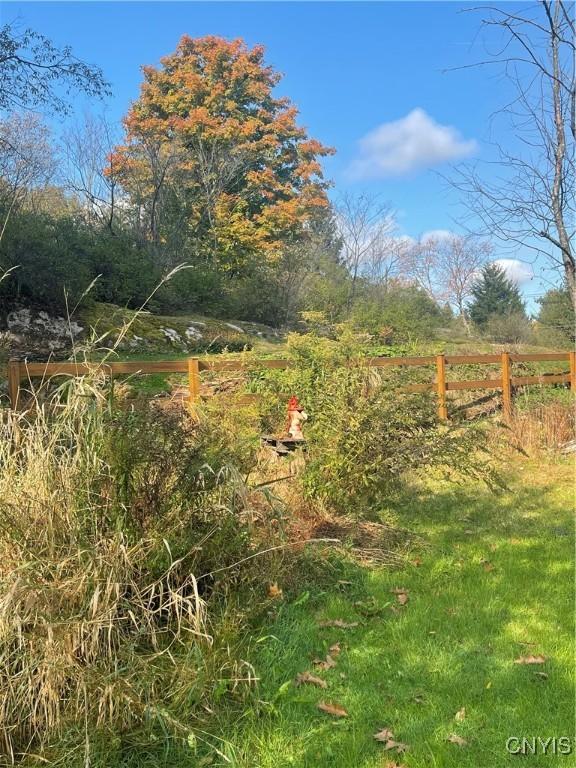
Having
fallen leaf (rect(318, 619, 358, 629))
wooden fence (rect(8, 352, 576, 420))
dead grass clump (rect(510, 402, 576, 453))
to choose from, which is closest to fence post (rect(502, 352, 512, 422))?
wooden fence (rect(8, 352, 576, 420))

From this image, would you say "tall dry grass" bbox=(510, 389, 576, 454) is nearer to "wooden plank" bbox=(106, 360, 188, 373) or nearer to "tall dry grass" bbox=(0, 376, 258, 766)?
"wooden plank" bbox=(106, 360, 188, 373)

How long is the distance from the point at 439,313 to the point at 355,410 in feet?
69.6

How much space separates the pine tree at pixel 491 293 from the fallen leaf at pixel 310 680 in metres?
31.0

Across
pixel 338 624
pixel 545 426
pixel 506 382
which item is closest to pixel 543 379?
pixel 506 382

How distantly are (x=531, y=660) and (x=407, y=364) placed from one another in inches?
148

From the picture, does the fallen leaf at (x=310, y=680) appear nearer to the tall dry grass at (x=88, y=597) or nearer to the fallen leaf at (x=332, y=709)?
the fallen leaf at (x=332, y=709)

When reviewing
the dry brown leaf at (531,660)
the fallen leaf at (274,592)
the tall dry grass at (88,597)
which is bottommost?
the dry brown leaf at (531,660)

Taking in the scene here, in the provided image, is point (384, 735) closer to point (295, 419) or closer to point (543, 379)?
point (295, 419)

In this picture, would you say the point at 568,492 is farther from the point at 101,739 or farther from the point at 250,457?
the point at 101,739

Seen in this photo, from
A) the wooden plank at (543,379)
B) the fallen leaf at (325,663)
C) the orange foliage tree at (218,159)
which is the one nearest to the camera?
the fallen leaf at (325,663)

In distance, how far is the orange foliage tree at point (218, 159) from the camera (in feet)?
73.0

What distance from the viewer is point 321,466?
4.70 metres

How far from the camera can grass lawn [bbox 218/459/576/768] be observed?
218 centimetres

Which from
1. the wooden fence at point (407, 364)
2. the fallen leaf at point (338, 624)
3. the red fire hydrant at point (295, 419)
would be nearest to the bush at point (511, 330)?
the wooden fence at point (407, 364)
